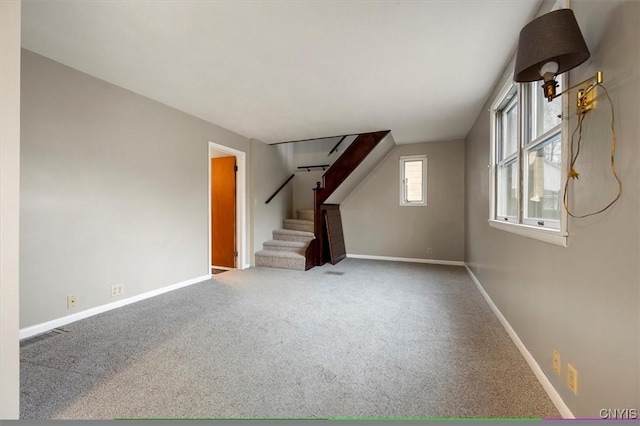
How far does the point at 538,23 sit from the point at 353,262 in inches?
176

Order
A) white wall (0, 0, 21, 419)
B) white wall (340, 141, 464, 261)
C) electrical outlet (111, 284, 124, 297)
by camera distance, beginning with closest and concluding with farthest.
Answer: white wall (0, 0, 21, 419), electrical outlet (111, 284, 124, 297), white wall (340, 141, 464, 261)

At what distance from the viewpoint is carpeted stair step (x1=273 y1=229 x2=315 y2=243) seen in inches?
205

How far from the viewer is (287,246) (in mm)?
5039

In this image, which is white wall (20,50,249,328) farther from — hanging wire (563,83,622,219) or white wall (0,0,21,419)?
hanging wire (563,83,622,219)

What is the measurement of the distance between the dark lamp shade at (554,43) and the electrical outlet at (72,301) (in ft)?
12.2

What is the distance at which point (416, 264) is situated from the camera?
5.08 meters

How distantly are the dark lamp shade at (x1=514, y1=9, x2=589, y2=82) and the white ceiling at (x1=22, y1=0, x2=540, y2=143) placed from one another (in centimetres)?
68

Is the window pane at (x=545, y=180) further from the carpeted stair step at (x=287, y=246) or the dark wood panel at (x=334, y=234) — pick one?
the carpeted stair step at (x=287, y=246)

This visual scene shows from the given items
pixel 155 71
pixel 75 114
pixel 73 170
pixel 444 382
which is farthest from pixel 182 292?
pixel 444 382

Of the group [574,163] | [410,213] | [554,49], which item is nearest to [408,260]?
[410,213]

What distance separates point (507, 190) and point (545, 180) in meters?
0.98

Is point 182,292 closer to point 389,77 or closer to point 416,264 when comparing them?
point 389,77

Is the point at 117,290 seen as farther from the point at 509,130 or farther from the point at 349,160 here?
the point at 509,130

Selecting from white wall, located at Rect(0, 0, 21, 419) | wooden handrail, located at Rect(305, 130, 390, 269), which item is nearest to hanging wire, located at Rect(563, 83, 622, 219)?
white wall, located at Rect(0, 0, 21, 419)
